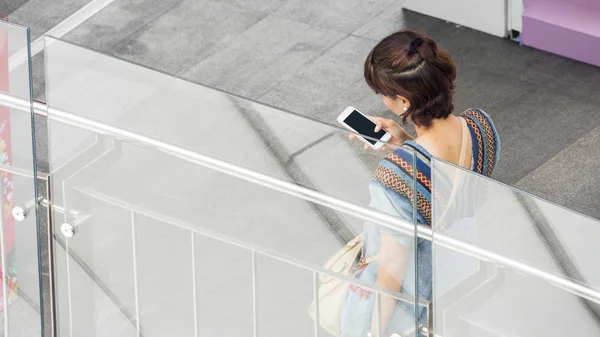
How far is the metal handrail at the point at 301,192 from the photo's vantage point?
3.24 metres

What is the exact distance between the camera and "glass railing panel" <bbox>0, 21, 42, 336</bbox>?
3758 mm

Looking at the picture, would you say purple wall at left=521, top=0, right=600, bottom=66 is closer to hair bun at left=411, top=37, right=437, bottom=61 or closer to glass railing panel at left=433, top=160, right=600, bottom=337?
hair bun at left=411, top=37, right=437, bottom=61

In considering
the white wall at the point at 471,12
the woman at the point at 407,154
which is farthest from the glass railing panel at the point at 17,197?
the white wall at the point at 471,12

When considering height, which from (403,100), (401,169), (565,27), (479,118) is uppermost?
(401,169)

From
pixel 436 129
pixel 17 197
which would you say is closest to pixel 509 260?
pixel 436 129

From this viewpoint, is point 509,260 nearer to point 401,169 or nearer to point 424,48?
point 401,169

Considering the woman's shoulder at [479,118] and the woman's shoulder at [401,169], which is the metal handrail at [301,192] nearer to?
the woman's shoulder at [401,169]

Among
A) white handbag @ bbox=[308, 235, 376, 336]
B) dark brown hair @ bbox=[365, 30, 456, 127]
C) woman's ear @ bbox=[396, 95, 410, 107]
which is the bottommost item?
white handbag @ bbox=[308, 235, 376, 336]

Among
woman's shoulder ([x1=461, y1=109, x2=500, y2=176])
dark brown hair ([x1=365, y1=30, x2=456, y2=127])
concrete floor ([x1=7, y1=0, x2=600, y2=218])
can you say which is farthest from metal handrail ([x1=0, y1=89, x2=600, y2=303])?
concrete floor ([x1=7, y1=0, x2=600, y2=218])

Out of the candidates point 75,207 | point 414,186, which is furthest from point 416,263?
point 75,207

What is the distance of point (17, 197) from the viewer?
156 inches

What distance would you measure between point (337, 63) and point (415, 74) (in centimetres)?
401

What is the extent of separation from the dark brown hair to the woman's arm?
0.57m

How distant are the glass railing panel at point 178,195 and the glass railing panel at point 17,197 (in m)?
0.07
